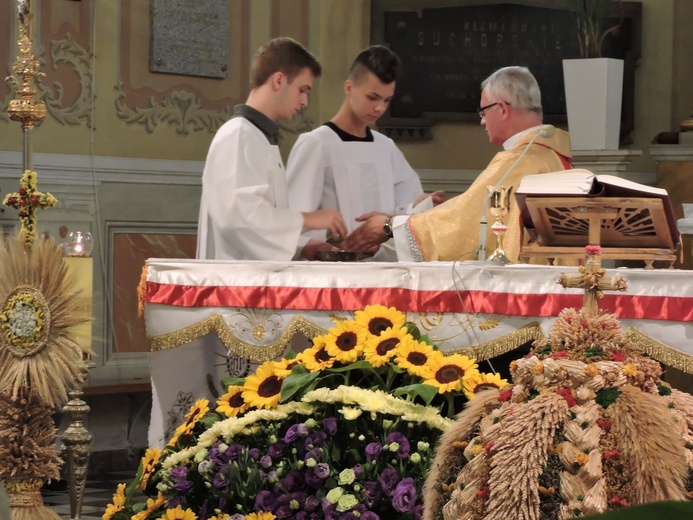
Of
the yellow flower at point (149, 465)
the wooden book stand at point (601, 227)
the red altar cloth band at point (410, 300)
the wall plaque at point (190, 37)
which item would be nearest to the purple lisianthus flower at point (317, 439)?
the yellow flower at point (149, 465)

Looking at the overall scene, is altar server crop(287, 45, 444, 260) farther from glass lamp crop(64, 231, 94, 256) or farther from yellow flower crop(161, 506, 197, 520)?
yellow flower crop(161, 506, 197, 520)

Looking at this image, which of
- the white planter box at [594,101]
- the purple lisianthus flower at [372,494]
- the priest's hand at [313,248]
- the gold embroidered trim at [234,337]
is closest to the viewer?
A: the purple lisianthus flower at [372,494]


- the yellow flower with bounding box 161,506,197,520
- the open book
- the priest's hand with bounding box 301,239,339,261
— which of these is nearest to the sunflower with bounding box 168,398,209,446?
the yellow flower with bounding box 161,506,197,520

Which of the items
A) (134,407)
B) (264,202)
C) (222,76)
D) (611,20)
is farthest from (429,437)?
(611,20)

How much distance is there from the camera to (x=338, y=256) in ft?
16.7

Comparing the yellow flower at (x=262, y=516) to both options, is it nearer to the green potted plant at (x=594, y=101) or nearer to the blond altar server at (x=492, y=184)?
the blond altar server at (x=492, y=184)

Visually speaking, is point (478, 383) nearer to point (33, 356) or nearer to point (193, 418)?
point (193, 418)

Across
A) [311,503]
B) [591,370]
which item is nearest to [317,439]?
[311,503]

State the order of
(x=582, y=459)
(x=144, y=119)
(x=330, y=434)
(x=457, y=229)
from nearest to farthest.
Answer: (x=582, y=459)
(x=330, y=434)
(x=457, y=229)
(x=144, y=119)

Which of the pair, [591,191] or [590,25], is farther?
[590,25]

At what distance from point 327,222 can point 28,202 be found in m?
1.22

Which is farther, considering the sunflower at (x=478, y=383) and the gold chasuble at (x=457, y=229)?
the gold chasuble at (x=457, y=229)

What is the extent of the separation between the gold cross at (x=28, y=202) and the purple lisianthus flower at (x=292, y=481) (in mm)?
1367

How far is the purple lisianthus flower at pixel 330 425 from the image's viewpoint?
11.3 feet
